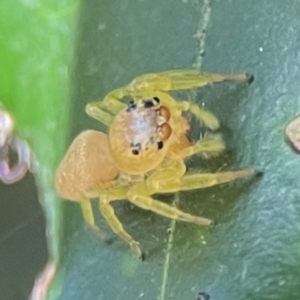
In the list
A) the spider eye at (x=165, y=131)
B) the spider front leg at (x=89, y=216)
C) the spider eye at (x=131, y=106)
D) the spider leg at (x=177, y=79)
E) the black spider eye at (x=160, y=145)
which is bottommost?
the spider front leg at (x=89, y=216)

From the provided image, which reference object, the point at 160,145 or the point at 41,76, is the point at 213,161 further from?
the point at 41,76

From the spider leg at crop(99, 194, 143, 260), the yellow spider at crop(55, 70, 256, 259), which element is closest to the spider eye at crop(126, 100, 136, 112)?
the yellow spider at crop(55, 70, 256, 259)

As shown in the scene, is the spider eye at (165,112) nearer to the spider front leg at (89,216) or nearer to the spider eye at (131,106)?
the spider eye at (131,106)

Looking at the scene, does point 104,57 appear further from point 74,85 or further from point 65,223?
point 65,223

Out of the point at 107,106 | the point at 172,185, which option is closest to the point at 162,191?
the point at 172,185

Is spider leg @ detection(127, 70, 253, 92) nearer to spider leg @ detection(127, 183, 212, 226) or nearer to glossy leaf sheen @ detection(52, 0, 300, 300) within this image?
glossy leaf sheen @ detection(52, 0, 300, 300)

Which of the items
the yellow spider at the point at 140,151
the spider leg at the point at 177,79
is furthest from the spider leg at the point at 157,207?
the spider leg at the point at 177,79

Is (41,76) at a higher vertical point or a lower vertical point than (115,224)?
higher
